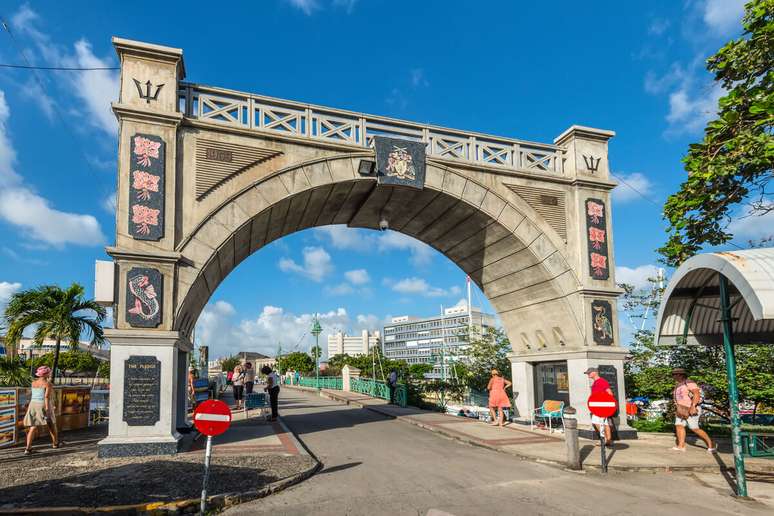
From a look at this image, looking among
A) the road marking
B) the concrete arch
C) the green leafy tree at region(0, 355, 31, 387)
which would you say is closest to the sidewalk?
the concrete arch

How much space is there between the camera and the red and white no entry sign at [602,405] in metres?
10.1

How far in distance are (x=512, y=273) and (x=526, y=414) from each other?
4.42m

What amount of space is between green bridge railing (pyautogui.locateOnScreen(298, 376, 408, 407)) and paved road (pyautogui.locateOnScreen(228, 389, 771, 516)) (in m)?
10.3

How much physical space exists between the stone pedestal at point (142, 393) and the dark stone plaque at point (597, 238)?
11477 millimetres

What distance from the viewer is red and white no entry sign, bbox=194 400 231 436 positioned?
7031 millimetres

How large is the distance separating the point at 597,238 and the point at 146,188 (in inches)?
484

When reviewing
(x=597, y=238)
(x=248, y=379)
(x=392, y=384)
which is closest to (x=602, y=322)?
(x=597, y=238)

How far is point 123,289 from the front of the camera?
37.8 feet

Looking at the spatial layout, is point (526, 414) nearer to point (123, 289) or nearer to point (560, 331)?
point (560, 331)

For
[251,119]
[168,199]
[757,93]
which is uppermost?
[251,119]

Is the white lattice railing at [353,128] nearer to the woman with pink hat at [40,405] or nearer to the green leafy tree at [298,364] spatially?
the woman with pink hat at [40,405]

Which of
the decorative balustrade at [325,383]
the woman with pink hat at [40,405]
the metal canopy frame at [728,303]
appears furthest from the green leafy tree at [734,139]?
the decorative balustrade at [325,383]

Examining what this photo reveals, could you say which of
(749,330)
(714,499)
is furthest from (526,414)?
(714,499)

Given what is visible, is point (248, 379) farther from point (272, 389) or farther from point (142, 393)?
point (142, 393)
